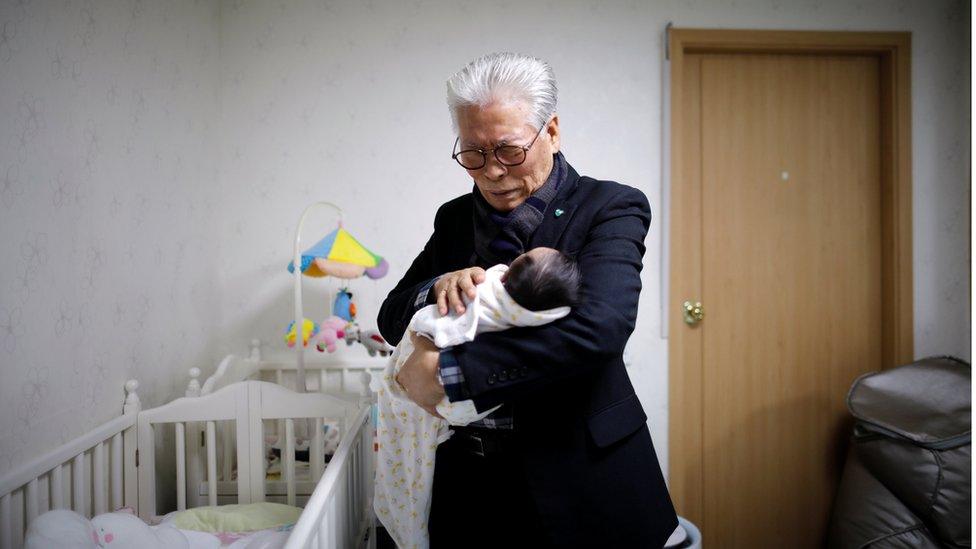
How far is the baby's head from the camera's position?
0.80 metres

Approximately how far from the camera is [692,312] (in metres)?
2.39

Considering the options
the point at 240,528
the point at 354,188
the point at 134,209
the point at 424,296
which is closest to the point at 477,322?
the point at 424,296

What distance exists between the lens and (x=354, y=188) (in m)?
2.29

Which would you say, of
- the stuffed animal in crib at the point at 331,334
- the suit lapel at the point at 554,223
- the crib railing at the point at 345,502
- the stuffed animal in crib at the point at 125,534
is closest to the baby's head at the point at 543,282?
the suit lapel at the point at 554,223

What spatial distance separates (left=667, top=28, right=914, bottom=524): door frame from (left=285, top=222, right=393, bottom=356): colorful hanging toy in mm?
1159

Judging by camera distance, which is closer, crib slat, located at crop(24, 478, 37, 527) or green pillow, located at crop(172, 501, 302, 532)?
crib slat, located at crop(24, 478, 37, 527)

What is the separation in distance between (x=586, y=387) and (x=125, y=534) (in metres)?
0.91

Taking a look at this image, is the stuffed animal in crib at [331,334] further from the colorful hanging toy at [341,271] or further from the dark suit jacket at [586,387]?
the dark suit jacket at [586,387]

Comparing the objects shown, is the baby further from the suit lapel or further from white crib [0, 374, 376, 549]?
white crib [0, 374, 376, 549]

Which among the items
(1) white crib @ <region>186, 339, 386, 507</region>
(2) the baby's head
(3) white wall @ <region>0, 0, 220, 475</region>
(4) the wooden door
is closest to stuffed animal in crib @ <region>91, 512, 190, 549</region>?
(3) white wall @ <region>0, 0, 220, 475</region>

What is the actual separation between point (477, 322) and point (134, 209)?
134 centimetres

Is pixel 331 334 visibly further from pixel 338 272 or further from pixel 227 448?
pixel 227 448

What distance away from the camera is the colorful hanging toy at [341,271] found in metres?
1.87

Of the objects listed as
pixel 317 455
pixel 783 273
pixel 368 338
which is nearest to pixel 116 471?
pixel 317 455
